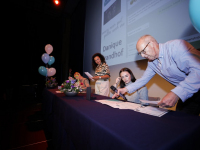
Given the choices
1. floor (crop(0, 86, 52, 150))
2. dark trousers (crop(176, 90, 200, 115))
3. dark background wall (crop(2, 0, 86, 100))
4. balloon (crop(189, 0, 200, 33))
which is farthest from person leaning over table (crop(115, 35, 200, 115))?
dark background wall (crop(2, 0, 86, 100))

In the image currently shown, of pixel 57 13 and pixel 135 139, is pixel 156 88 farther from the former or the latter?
pixel 57 13

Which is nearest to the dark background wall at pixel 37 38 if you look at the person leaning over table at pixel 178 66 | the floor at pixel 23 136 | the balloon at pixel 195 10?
the floor at pixel 23 136

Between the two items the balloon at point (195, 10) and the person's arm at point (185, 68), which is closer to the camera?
the balloon at point (195, 10)

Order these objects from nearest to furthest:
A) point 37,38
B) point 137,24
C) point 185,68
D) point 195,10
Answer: point 195,10
point 185,68
point 137,24
point 37,38

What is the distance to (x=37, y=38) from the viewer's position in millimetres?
5480

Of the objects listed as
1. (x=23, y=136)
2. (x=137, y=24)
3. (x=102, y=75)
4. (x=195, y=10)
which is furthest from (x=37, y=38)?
(x=195, y=10)

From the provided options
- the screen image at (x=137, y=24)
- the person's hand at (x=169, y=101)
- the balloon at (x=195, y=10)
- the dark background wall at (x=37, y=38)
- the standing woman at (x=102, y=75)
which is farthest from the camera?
the dark background wall at (x=37, y=38)

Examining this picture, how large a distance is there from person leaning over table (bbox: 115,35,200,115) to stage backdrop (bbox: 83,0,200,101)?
2.13 feet

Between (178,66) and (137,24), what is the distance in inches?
52.1

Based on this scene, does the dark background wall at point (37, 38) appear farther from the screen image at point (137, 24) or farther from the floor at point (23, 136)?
the floor at point (23, 136)

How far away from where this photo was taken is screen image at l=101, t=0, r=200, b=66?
135 centimetres

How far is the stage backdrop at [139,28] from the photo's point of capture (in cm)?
135

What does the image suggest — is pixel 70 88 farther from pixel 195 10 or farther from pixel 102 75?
pixel 195 10

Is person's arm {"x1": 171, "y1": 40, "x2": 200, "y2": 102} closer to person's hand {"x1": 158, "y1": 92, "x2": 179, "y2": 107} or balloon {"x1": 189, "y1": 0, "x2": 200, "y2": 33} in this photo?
person's hand {"x1": 158, "y1": 92, "x2": 179, "y2": 107}
